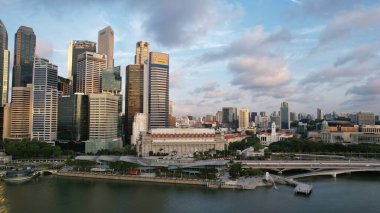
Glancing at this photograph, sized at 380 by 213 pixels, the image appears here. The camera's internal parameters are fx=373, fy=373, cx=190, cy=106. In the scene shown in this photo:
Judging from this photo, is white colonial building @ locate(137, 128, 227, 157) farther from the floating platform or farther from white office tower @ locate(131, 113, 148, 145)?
the floating platform

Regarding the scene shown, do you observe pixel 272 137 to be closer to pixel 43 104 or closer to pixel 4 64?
pixel 43 104

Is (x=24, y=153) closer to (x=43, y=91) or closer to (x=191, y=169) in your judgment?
(x=43, y=91)

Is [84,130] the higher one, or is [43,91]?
[43,91]

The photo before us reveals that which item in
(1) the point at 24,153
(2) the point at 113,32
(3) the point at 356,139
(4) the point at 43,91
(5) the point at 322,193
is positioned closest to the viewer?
(5) the point at 322,193

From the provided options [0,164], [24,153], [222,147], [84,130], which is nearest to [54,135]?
[84,130]

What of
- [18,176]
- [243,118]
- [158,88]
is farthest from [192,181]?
[243,118]

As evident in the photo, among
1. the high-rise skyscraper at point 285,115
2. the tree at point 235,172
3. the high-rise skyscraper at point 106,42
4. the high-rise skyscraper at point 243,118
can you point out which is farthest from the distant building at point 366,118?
the tree at point 235,172

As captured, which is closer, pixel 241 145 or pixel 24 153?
pixel 24 153

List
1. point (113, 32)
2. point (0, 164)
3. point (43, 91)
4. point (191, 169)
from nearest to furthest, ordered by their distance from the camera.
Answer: point (191, 169) < point (0, 164) < point (43, 91) < point (113, 32)
